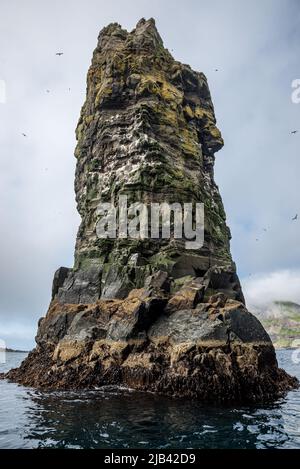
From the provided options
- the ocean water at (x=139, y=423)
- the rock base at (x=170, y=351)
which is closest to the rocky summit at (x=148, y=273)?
the rock base at (x=170, y=351)

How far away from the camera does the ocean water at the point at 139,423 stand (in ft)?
45.2

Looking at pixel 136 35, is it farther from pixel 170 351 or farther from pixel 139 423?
pixel 139 423

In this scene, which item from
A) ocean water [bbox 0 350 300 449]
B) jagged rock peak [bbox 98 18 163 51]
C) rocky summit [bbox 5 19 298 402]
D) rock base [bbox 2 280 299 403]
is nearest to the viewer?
ocean water [bbox 0 350 300 449]

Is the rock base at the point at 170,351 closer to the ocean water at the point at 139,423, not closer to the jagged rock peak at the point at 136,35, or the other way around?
the ocean water at the point at 139,423

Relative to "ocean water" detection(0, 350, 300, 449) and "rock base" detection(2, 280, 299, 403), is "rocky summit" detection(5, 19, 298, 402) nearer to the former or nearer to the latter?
"rock base" detection(2, 280, 299, 403)

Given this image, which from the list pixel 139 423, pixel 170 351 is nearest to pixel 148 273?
pixel 170 351

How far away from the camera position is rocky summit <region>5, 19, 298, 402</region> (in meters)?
24.0

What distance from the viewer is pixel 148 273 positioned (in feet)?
116

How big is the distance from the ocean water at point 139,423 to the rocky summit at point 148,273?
9.16 feet

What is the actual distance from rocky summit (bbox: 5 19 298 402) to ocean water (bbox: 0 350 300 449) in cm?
279

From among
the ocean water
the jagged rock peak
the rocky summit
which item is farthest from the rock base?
the jagged rock peak

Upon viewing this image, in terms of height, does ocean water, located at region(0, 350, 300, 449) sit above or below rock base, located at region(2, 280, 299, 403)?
below

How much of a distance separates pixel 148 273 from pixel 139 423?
64.7 ft
